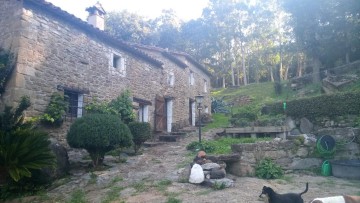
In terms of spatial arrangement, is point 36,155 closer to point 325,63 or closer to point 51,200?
point 51,200

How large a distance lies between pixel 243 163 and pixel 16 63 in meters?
7.16

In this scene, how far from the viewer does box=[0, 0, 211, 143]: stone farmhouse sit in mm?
7762

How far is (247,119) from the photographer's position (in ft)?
39.9

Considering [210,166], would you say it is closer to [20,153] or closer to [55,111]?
[20,153]

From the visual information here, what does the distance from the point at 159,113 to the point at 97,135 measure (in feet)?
24.9

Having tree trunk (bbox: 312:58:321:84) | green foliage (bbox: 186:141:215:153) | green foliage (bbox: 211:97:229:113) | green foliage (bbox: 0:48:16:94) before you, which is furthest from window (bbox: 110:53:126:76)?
tree trunk (bbox: 312:58:321:84)

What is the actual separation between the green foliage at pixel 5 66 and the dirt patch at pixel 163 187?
3396mm

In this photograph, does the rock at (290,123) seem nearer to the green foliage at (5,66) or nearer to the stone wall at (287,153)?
the stone wall at (287,153)

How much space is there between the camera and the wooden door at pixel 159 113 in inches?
560

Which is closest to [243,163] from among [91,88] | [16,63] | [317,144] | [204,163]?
[204,163]

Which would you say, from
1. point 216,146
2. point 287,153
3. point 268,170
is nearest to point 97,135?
point 216,146

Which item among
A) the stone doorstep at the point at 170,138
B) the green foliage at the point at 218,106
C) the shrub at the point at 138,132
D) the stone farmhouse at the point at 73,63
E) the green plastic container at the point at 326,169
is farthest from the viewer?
the green foliage at the point at 218,106

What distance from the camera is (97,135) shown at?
22.8 ft

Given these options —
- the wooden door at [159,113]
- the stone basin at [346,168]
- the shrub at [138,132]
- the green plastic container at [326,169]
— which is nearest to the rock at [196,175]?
the green plastic container at [326,169]
